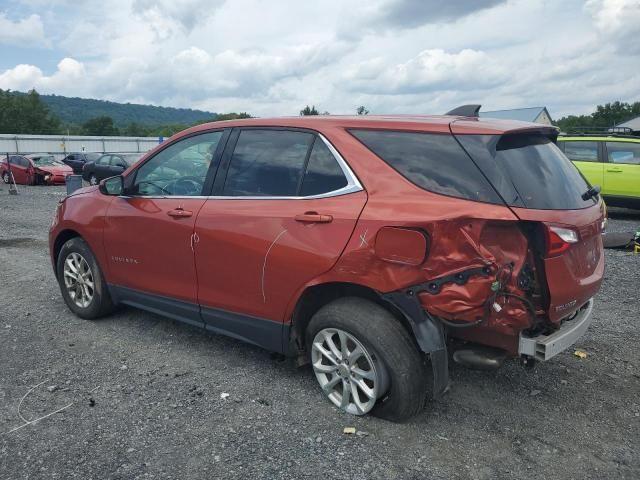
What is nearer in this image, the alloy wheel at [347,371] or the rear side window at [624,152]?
the alloy wheel at [347,371]

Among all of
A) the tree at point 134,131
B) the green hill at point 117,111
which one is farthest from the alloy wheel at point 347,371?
the green hill at point 117,111

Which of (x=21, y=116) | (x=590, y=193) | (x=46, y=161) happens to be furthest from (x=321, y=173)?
(x=21, y=116)

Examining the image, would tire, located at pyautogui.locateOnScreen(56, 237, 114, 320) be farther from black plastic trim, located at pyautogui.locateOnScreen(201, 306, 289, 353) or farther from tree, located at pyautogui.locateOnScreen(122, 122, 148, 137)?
tree, located at pyautogui.locateOnScreen(122, 122, 148, 137)

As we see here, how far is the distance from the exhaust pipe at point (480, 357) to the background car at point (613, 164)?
31.0ft

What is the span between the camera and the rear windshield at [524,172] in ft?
9.64

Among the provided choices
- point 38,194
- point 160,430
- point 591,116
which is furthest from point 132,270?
point 591,116

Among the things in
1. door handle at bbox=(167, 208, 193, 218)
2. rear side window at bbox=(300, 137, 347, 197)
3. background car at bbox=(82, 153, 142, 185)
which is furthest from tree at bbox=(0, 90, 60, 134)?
rear side window at bbox=(300, 137, 347, 197)

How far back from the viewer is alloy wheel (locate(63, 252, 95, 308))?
16.4ft

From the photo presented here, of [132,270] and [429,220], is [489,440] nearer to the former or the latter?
[429,220]

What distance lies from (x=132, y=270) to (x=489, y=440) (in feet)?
9.76

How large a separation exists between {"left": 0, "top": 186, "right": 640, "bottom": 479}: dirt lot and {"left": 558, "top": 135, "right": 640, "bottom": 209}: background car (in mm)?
7533

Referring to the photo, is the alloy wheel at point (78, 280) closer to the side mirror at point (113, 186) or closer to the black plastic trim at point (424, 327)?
the side mirror at point (113, 186)

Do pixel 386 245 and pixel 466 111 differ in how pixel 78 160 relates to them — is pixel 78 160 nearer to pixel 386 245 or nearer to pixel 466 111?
pixel 466 111

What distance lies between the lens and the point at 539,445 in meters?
3.07
